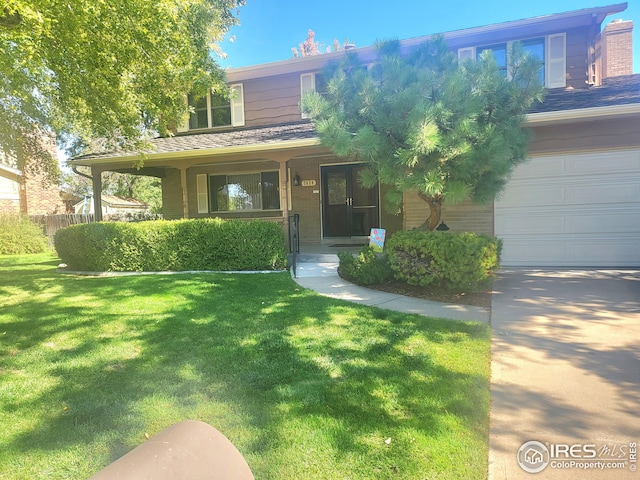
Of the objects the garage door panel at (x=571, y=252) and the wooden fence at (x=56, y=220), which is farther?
the wooden fence at (x=56, y=220)

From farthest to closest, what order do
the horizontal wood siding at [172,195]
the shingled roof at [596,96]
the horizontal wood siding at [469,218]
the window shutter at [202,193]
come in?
the horizontal wood siding at [172,195], the window shutter at [202,193], the horizontal wood siding at [469,218], the shingled roof at [596,96]

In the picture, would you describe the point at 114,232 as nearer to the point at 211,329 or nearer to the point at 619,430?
the point at 211,329

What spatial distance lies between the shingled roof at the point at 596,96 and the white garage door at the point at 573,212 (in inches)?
38.5

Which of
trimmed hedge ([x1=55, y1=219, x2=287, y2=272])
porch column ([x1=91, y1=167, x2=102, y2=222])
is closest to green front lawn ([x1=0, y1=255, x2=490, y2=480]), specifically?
trimmed hedge ([x1=55, y1=219, x2=287, y2=272])

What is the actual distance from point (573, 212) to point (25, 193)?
22.9 m

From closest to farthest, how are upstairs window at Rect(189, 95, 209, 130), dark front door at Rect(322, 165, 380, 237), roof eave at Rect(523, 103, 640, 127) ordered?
roof eave at Rect(523, 103, 640, 127) → dark front door at Rect(322, 165, 380, 237) → upstairs window at Rect(189, 95, 209, 130)

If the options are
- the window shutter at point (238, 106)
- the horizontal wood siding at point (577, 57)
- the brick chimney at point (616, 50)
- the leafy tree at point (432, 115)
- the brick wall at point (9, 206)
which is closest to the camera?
the leafy tree at point (432, 115)

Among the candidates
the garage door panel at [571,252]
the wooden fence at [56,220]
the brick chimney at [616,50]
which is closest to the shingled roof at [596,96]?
the brick chimney at [616,50]

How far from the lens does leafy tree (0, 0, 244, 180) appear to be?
5.87 meters

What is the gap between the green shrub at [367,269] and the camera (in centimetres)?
685

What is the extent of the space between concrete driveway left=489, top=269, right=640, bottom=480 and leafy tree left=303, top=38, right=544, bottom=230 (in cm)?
202

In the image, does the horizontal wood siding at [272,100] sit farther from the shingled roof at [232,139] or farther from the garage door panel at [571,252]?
the garage door panel at [571,252]

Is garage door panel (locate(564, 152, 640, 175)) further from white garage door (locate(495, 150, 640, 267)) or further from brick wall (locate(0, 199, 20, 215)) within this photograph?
brick wall (locate(0, 199, 20, 215))

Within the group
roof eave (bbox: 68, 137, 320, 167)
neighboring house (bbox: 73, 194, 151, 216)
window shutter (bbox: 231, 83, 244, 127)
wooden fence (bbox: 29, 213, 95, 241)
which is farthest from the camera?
neighboring house (bbox: 73, 194, 151, 216)
